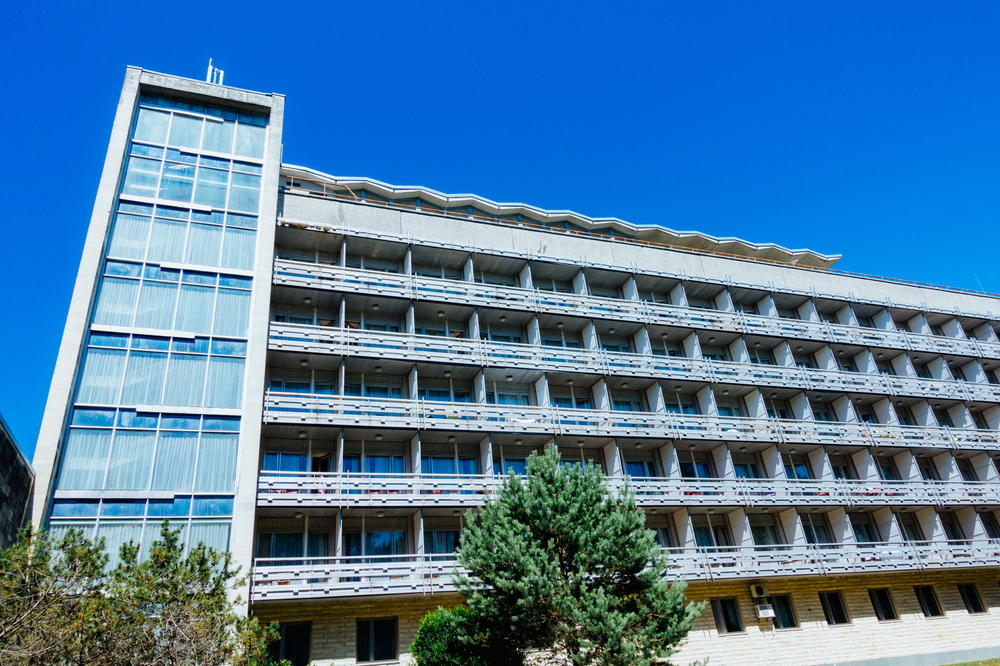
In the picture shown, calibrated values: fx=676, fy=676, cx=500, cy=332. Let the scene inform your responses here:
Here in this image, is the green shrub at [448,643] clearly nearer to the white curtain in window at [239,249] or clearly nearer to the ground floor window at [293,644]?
the ground floor window at [293,644]

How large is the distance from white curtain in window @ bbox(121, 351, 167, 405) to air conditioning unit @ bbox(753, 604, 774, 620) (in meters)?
26.3

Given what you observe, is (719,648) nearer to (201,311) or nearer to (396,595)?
(396,595)

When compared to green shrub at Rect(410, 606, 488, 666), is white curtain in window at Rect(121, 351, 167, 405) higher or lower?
higher

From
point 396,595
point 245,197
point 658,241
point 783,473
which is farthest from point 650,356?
point 245,197

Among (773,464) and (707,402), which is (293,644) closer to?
(707,402)

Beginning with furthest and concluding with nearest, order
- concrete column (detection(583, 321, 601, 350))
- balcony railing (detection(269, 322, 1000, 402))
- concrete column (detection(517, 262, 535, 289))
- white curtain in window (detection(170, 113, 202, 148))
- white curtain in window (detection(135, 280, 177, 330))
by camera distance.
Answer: concrete column (detection(517, 262, 535, 289)) < concrete column (detection(583, 321, 601, 350)) < white curtain in window (detection(170, 113, 202, 148)) < balcony railing (detection(269, 322, 1000, 402)) < white curtain in window (detection(135, 280, 177, 330))

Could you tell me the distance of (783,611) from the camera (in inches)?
1217

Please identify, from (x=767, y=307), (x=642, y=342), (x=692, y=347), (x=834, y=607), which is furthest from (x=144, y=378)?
(x=767, y=307)

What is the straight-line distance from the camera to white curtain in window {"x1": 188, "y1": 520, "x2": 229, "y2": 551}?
2339cm

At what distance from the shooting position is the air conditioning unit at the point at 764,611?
96.2ft

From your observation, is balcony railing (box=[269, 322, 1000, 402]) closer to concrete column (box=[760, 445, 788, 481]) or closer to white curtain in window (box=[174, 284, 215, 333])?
white curtain in window (box=[174, 284, 215, 333])

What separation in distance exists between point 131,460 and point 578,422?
1842cm

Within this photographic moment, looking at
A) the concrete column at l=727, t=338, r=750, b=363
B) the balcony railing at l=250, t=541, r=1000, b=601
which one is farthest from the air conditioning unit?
the concrete column at l=727, t=338, r=750, b=363

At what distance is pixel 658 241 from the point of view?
4466 centimetres
